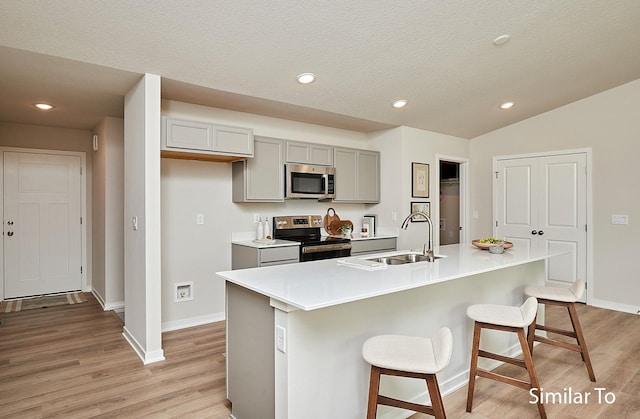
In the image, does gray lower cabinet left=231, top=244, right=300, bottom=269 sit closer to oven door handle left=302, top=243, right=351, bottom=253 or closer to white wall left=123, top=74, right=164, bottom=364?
oven door handle left=302, top=243, right=351, bottom=253

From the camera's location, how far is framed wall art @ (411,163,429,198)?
506 cm

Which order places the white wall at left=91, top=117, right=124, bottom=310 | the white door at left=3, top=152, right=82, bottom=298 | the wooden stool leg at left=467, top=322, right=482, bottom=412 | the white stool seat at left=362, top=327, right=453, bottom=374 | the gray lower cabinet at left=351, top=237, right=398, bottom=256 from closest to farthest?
the white stool seat at left=362, top=327, right=453, bottom=374
the wooden stool leg at left=467, top=322, right=482, bottom=412
the white wall at left=91, top=117, right=124, bottom=310
the gray lower cabinet at left=351, top=237, right=398, bottom=256
the white door at left=3, top=152, right=82, bottom=298

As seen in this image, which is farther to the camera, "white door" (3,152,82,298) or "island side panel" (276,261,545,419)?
"white door" (3,152,82,298)

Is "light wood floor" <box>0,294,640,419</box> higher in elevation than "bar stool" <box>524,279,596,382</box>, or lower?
lower

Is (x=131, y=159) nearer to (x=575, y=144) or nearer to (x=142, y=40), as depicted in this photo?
(x=142, y=40)

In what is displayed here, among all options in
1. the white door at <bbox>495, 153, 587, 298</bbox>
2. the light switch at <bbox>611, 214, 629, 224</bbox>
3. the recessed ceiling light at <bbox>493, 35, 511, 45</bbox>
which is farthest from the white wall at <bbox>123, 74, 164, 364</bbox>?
the light switch at <bbox>611, 214, 629, 224</bbox>

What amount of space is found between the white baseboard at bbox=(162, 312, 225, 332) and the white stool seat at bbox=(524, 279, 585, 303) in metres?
3.07

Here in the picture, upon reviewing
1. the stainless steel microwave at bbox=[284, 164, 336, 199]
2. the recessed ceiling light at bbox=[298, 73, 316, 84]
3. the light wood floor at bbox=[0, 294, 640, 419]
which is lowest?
the light wood floor at bbox=[0, 294, 640, 419]

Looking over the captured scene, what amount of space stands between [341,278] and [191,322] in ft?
8.15

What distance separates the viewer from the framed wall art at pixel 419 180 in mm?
5059

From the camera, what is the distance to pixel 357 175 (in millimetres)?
4930

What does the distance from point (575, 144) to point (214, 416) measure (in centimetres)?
525

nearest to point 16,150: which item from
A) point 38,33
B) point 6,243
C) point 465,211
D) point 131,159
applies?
point 6,243

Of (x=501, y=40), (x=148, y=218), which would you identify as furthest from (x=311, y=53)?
(x=148, y=218)
